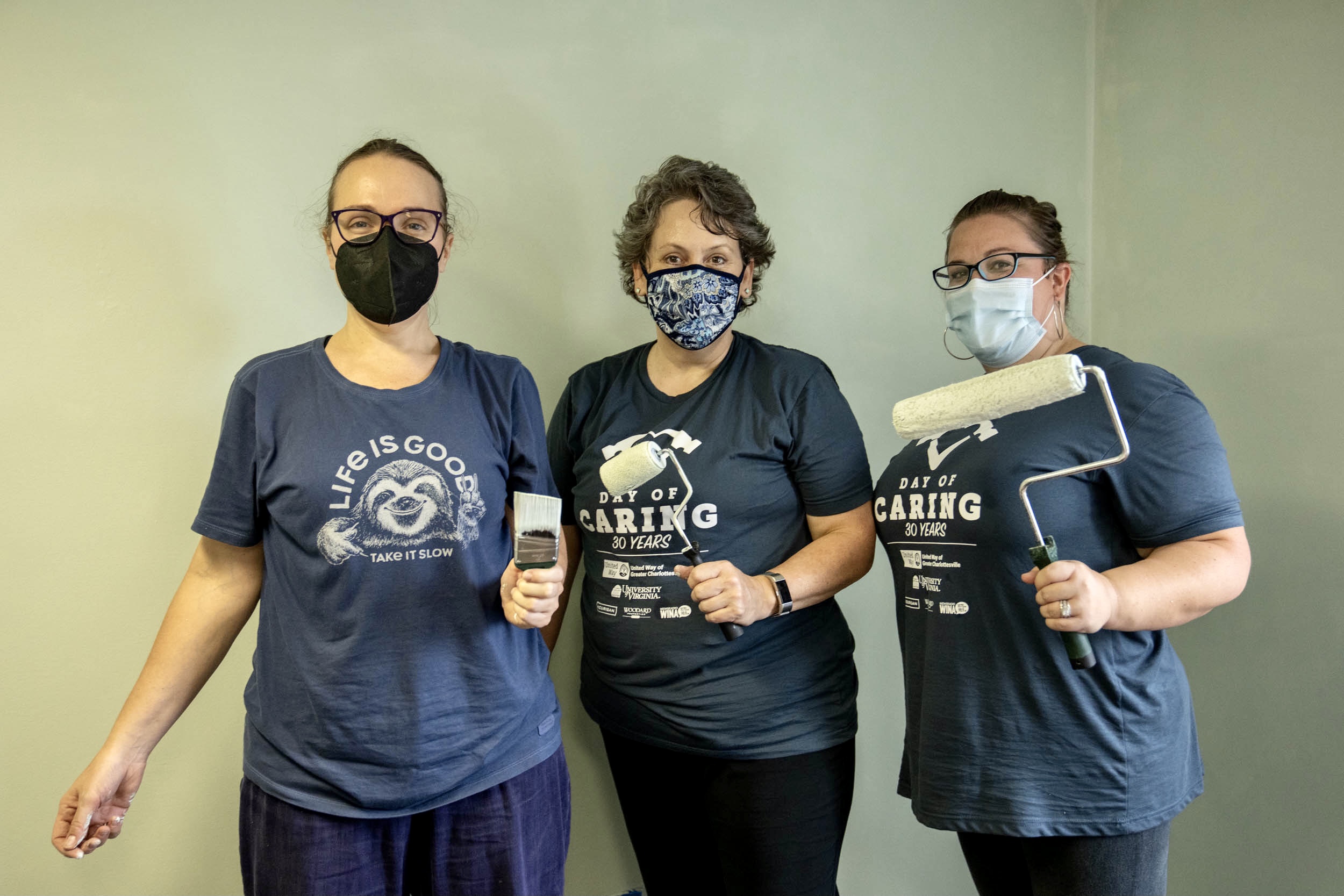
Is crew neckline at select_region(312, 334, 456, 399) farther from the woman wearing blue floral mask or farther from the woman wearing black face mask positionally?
the woman wearing blue floral mask

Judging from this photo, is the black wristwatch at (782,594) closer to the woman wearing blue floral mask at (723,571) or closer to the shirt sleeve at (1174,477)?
the woman wearing blue floral mask at (723,571)

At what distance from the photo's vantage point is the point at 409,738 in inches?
47.3

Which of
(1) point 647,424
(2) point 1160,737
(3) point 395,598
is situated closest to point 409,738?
(3) point 395,598

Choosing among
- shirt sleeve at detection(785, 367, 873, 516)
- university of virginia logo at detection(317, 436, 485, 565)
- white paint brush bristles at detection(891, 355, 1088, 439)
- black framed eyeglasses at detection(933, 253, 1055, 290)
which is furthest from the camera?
shirt sleeve at detection(785, 367, 873, 516)

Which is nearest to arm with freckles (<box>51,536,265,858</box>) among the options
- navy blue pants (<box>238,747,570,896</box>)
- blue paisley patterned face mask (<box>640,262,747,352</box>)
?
navy blue pants (<box>238,747,570,896</box>)

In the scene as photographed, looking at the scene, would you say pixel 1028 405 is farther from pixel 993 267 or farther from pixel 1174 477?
pixel 993 267

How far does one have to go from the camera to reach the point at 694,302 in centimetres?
156

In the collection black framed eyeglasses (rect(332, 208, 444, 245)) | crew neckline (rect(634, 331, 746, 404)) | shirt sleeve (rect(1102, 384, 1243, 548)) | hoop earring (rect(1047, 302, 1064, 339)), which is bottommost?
shirt sleeve (rect(1102, 384, 1243, 548))

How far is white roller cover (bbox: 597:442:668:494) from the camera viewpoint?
1.38 metres

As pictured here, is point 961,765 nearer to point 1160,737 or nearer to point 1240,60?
point 1160,737

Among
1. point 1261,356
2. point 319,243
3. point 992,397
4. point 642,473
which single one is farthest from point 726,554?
point 1261,356

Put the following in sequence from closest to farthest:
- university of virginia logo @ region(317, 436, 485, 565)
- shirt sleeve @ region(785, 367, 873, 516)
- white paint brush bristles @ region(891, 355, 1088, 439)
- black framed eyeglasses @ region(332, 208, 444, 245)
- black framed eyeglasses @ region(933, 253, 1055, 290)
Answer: white paint brush bristles @ region(891, 355, 1088, 439) < university of virginia logo @ region(317, 436, 485, 565) < black framed eyeglasses @ region(332, 208, 444, 245) < black framed eyeglasses @ region(933, 253, 1055, 290) < shirt sleeve @ region(785, 367, 873, 516)

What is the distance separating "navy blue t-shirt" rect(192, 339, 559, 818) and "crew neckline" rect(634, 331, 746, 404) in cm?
43

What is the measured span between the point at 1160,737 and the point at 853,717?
508 mm
